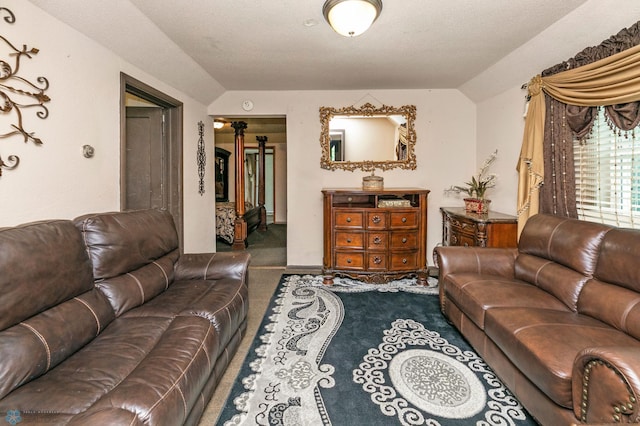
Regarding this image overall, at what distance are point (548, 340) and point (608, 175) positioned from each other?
1.60 metres

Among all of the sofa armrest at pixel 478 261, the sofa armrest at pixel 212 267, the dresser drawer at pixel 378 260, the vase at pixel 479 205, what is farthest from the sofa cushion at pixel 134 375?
the vase at pixel 479 205

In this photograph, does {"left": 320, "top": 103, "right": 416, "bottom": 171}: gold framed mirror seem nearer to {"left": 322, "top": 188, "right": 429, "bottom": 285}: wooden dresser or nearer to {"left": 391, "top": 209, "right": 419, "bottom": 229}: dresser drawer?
{"left": 322, "top": 188, "right": 429, "bottom": 285}: wooden dresser

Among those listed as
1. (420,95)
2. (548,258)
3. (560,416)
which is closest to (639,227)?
(548,258)

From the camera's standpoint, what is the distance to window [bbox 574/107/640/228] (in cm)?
210

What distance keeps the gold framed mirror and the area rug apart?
2.05m

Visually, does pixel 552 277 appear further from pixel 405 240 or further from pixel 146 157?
pixel 146 157

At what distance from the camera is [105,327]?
5.44ft

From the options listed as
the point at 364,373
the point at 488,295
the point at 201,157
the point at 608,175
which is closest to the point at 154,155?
the point at 201,157

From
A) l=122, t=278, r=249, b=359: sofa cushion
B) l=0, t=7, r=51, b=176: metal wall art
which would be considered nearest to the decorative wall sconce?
l=0, t=7, r=51, b=176: metal wall art

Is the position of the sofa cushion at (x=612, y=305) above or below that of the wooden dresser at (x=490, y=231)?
below

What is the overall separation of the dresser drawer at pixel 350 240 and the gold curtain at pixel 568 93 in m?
1.62

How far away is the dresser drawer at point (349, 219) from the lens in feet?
11.9

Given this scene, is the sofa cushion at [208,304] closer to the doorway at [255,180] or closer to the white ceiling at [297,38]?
the white ceiling at [297,38]

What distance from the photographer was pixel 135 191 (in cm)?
347
